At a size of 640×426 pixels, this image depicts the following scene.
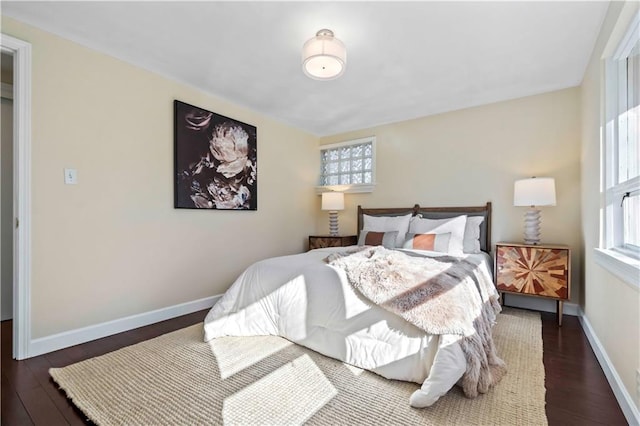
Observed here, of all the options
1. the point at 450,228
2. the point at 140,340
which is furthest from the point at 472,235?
the point at 140,340

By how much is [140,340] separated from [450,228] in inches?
119

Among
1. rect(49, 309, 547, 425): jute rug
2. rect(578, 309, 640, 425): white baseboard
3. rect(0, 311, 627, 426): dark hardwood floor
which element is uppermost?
rect(578, 309, 640, 425): white baseboard

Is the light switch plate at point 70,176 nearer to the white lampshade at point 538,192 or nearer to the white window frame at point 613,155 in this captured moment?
the white window frame at point 613,155

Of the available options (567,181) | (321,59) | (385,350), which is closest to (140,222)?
(321,59)

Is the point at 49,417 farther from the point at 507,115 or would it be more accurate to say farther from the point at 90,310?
the point at 507,115

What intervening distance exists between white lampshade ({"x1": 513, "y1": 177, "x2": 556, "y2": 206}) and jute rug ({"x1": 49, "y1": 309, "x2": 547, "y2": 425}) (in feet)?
4.30

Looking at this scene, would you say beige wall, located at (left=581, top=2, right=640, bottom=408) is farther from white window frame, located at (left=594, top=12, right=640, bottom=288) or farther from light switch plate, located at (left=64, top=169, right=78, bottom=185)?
light switch plate, located at (left=64, top=169, right=78, bottom=185)

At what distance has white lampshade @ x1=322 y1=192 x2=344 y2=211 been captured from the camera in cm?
419

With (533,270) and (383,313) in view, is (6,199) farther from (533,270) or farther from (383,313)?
(533,270)

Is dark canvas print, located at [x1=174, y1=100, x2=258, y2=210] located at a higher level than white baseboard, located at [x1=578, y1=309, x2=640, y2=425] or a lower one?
higher

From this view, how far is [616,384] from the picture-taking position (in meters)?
1.59

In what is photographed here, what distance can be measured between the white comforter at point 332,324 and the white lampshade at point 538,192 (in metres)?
0.75

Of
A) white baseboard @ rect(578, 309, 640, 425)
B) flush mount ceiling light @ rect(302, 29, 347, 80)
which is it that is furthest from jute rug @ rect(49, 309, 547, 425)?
flush mount ceiling light @ rect(302, 29, 347, 80)

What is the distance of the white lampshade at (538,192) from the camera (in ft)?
9.06
